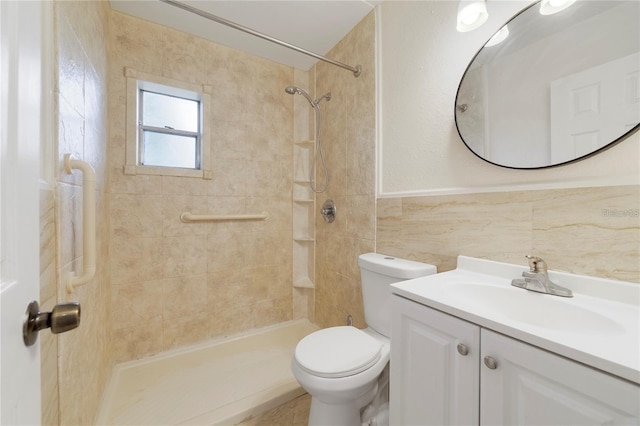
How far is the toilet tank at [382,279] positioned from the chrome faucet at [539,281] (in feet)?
1.32

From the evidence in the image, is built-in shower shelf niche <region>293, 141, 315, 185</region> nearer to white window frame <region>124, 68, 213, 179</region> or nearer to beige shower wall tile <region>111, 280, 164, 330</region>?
white window frame <region>124, 68, 213, 179</region>

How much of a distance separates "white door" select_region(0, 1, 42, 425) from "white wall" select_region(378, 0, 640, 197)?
134 cm

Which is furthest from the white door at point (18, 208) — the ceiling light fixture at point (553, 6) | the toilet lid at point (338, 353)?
the ceiling light fixture at point (553, 6)

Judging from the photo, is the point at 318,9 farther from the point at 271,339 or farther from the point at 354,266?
the point at 271,339

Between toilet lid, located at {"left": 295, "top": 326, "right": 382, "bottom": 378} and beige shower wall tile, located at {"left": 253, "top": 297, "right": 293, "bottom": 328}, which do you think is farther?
beige shower wall tile, located at {"left": 253, "top": 297, "right": 293, "bottom": 328}

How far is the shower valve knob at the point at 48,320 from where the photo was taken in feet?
1.30

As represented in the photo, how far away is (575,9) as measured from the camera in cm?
88

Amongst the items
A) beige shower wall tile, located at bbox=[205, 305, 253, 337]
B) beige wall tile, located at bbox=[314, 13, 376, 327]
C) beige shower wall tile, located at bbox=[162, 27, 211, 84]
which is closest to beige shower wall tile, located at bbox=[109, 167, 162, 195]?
beige shower wall tile, located at bbox=[162, 27, 211, 84]

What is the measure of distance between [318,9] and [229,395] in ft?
8.02

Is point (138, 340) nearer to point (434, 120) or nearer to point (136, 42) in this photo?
point (136, 42)

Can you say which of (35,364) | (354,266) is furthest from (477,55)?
(35,364)

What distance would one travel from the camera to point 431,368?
778 mm

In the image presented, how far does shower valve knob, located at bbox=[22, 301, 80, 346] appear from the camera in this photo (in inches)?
15.6

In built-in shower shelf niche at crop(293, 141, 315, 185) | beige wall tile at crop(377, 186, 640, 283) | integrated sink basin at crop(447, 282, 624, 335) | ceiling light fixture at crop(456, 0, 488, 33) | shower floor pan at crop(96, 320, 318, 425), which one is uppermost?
ceiling light fixture at crop(456, 0, 488, 33)
